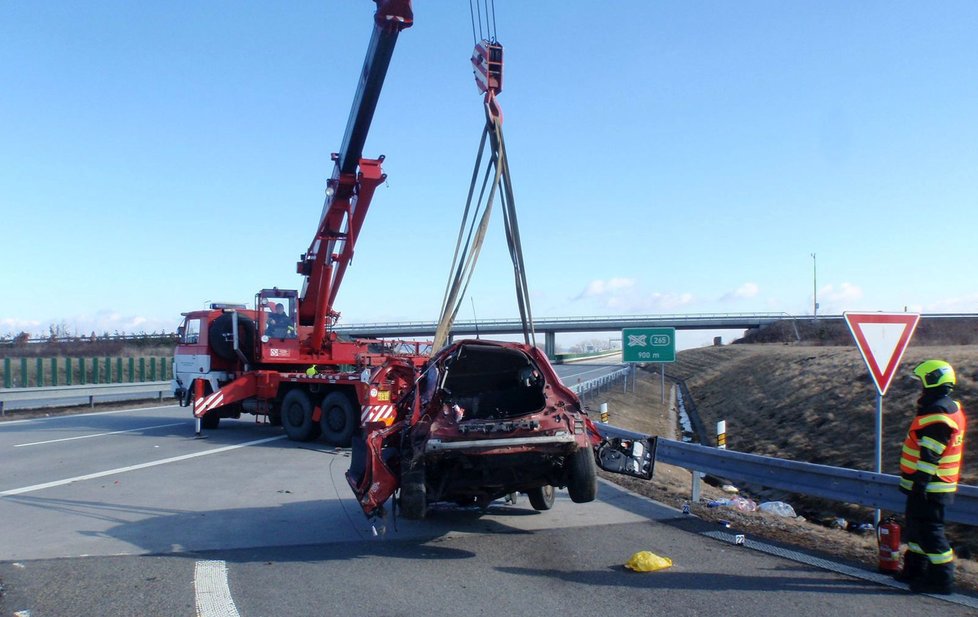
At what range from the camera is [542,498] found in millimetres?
9094

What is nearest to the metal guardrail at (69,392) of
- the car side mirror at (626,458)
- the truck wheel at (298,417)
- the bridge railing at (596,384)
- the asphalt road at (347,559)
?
the truck wheel at (298,417)

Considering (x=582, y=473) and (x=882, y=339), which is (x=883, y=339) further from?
(x=582, y=473)

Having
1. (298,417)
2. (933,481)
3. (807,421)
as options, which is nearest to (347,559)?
(933,481)

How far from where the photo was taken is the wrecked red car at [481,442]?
711 cm

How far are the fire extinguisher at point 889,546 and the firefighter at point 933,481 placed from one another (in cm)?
25

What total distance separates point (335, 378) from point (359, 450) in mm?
8368

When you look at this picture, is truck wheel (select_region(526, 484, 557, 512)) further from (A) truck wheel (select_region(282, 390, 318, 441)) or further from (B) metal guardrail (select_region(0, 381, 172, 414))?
(B) metal guardrail (select_region(0, 381, 172, 414))

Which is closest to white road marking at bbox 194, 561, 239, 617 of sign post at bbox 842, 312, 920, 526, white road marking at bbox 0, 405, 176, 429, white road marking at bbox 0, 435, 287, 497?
white road marking at bbox 0, 435, 287, 497

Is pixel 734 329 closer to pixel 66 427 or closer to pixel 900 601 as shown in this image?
pixel 66 427

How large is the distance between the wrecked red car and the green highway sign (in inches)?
687

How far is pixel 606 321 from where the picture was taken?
72.6 meters

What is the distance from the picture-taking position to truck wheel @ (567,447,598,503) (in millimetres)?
7340

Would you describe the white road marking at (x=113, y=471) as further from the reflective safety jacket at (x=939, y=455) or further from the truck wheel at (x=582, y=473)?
the reflective safety jacket at (x=939, y=455)

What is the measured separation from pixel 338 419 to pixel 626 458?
932cm
